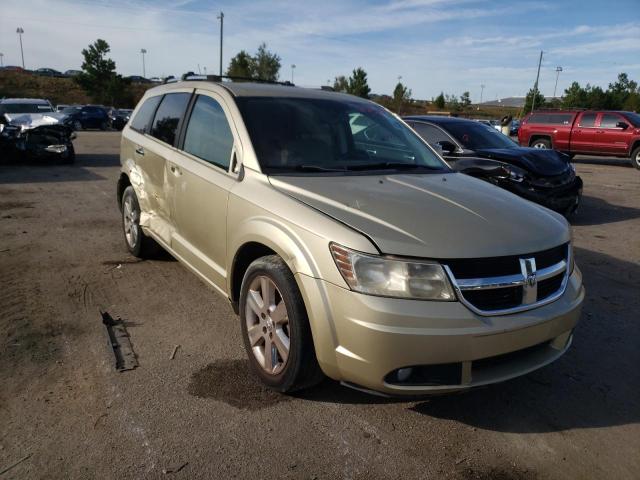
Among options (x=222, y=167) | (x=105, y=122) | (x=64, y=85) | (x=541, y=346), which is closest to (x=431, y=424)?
(x=541, y=346)

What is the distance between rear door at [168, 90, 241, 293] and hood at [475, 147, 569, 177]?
519 centimetres

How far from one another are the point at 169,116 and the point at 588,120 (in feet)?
56.3

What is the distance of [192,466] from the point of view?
234 cm

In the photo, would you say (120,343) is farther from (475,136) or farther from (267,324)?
(475,136)

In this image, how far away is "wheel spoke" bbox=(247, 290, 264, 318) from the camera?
9.75 feet

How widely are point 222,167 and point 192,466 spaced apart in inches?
75.2

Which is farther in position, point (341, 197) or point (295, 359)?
point (341, 197)

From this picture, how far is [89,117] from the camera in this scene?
105 ft

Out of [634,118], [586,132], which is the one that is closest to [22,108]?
[586,132]

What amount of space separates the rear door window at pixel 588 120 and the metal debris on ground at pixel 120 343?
18055mm

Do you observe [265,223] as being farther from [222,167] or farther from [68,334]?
[68,334]

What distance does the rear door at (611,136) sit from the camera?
55.0 feet

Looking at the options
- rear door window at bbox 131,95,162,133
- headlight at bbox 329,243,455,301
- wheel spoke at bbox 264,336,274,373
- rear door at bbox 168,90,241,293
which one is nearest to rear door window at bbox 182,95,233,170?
rear door at bbox 168,90,241,293

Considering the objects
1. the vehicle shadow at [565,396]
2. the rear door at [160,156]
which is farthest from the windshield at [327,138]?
the vehicle shadow at [565,396]
